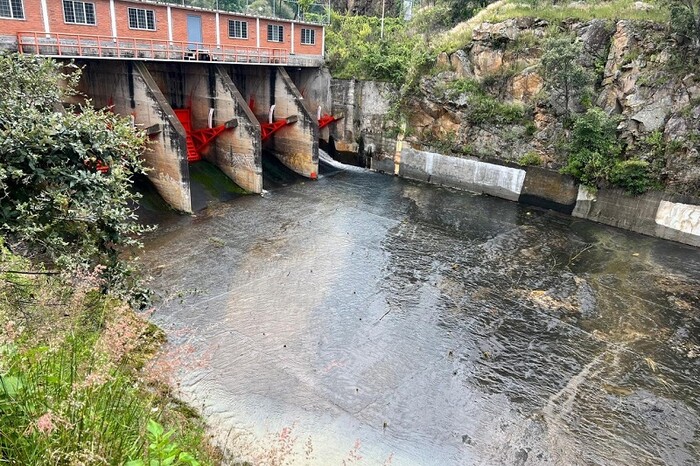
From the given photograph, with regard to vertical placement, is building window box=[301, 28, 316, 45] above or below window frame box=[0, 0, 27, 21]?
above

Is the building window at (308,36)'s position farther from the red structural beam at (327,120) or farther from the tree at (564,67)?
the tree at (564,67)

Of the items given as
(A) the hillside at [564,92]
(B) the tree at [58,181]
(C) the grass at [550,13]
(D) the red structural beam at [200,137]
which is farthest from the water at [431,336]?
(C) the grass at [550,13]

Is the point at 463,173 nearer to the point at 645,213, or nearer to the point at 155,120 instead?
the point at 645,213

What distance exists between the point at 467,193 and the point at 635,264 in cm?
893

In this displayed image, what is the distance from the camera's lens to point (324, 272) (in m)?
15.5

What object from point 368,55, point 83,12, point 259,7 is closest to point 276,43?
point 368,55

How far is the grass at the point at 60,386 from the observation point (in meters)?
3.19

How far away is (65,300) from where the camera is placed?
17.7 feet

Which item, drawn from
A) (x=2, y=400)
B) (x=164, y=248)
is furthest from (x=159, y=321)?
(x=2, y=400)

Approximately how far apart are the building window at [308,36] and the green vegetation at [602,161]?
15.3 m

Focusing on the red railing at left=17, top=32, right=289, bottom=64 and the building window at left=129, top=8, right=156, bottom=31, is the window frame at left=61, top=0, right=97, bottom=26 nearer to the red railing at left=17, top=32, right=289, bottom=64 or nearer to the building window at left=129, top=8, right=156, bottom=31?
the red railing at left=17, top=32, right=289, bottom=64

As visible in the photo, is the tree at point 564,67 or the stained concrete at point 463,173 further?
the stained concrete at point 463,173


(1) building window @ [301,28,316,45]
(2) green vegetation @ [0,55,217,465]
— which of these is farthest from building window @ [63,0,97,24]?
(2) green vegetation @ [0,55,217,465]

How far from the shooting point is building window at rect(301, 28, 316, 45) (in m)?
27.6
